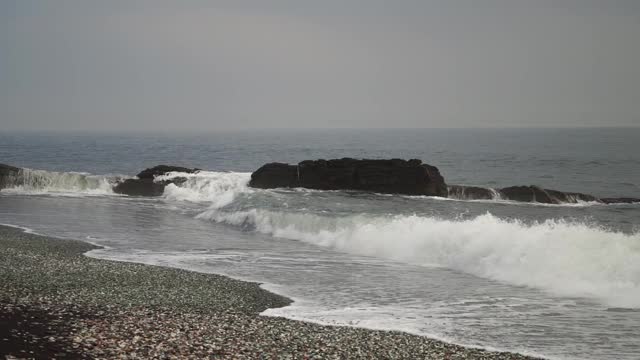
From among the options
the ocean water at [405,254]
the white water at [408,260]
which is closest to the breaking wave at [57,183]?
the ocean water at [405,254]

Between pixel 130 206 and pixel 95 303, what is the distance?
3065cm

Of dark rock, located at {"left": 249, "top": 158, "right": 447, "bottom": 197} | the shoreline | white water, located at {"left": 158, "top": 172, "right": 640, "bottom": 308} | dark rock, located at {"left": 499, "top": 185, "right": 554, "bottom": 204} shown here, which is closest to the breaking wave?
dark rock, located at {"left": 249, "top": 158, "right": 447, "bottom": 197}

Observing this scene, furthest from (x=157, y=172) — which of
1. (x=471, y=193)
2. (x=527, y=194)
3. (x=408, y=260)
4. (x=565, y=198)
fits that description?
(x=408, y=260)

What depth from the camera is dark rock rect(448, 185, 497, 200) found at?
4675 cm

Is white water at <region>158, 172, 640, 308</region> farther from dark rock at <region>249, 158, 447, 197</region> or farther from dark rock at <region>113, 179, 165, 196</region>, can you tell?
dark rock at <region>113, 179, 165, 196</region>

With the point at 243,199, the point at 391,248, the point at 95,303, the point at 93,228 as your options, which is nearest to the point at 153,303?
the point at 95,303

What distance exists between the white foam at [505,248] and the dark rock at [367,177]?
14038 mm

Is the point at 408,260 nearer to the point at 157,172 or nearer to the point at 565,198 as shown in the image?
the point at 565,198

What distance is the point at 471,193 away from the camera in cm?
4703

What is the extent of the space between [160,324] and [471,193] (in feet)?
121

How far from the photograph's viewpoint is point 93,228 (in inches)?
1303

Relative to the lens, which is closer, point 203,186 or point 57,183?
point 203,186

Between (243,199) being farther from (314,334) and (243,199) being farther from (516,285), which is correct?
(314,334)

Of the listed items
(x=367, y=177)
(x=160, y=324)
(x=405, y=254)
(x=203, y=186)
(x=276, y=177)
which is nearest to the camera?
(x=160, y=324)
